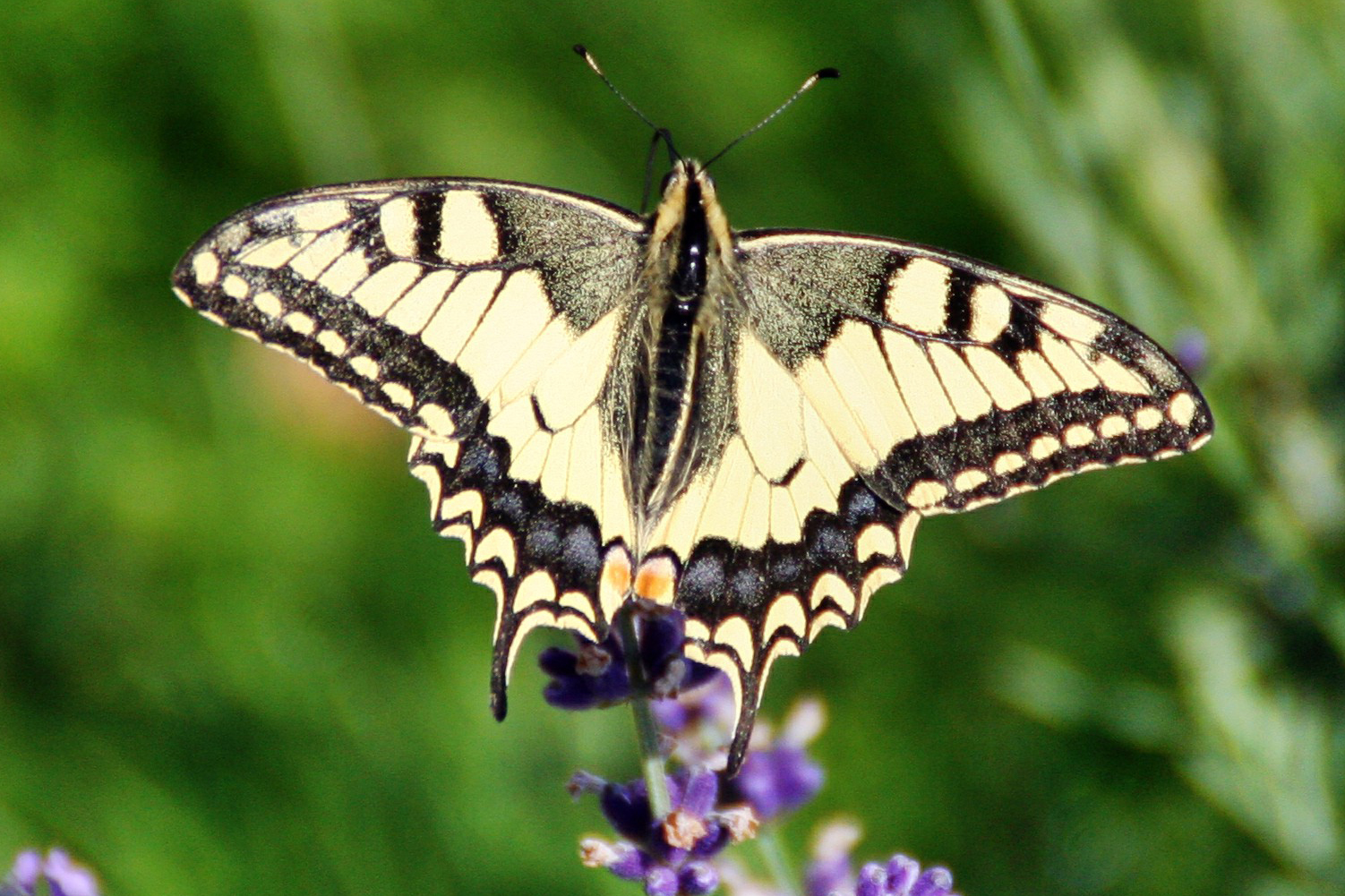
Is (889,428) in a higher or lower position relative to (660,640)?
higher

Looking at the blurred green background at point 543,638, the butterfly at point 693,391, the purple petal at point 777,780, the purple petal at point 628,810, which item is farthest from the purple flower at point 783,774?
the blurred green background at point 543,638

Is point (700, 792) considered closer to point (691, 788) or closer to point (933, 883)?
point (691, 788)

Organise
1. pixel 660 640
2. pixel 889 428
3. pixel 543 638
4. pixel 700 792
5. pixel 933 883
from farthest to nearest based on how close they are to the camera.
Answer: pixel 543 638 → pixel 889 428 → pixel 660 640 → pixel 700 792 → pixel 933 883

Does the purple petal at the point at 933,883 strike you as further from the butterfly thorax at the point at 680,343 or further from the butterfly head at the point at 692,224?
the butterfly head at the point at 692,224

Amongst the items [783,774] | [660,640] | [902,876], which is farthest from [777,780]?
[902,876]

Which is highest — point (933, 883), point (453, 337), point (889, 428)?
point (453, 337)

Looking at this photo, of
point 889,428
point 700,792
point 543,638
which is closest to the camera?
point 700,792
